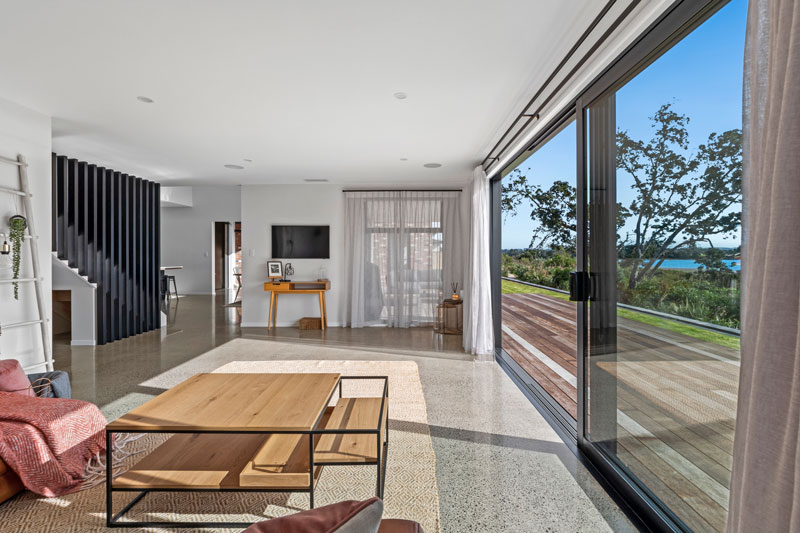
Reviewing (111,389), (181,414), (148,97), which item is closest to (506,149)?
(148,97)

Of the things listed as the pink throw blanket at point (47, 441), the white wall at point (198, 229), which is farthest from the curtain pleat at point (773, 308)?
the white wall at point (198, 229)

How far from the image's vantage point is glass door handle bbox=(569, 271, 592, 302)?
248 cm

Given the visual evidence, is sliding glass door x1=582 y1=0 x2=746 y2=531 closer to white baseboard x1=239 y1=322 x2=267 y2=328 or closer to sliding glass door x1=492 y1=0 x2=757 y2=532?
sliding glass door x1=492 y1=0 x2=757 y2=532

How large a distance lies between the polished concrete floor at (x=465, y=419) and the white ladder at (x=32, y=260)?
453 mm

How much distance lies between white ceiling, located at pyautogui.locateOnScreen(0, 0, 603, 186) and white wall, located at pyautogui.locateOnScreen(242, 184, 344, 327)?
235cm

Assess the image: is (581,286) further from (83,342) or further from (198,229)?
(198,229)

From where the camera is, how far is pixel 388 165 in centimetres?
591

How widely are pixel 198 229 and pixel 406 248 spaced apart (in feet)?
23.8

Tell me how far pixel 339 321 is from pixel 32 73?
5205 millimetres

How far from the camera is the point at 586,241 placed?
2.51m

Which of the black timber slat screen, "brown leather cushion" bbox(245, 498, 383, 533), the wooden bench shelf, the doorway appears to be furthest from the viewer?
the doorway

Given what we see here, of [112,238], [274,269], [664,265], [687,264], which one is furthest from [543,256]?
[112,238]

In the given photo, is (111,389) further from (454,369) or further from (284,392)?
(454,369)


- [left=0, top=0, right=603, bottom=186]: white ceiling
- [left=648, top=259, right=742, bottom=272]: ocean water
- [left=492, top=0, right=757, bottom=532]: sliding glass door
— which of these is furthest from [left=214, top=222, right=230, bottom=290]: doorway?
[left=648, top=259, right=742, bottom=272]: ocean water
